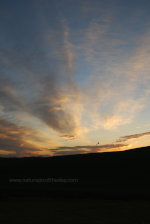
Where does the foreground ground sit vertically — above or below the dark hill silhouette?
below

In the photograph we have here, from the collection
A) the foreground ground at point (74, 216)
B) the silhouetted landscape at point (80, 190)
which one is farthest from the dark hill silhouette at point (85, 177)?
the foreground ground at point (74, 216)

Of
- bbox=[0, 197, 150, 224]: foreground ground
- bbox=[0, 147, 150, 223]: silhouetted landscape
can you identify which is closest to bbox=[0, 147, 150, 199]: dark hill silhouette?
bbox=[0, 147, 150, 223]: silhouetted landscape

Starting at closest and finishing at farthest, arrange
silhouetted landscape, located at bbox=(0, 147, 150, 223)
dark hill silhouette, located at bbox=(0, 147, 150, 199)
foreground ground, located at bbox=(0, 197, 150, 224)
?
foreground ground, located at bbox=(0, 197, 150, 224) → silhouetted landscape, located at bbox=(0, 147, 150, 223) → dark hill silhouette, located at bbox=(0, 147, 150, 199)

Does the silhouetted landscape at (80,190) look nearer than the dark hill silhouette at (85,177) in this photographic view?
Yes

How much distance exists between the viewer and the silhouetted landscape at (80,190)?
1429 centimetres

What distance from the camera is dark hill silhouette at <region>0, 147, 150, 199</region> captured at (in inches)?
1005

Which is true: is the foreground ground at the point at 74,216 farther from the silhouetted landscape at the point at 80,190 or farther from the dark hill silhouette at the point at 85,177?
the dark hill silhouette at the point at 85,177

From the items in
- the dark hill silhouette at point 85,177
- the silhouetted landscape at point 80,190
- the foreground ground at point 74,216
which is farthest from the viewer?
the dark hill silhouette at point 85,177

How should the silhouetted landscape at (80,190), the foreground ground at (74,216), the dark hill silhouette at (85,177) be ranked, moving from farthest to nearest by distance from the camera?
the dark hill silhouette at (85,177) → the silhouetted landscape at (80,190) → the foreground ground at (74,216)

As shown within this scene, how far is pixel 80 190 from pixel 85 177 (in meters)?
8.15

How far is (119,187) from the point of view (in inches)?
1111

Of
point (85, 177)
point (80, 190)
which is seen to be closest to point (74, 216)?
point (80, 190)

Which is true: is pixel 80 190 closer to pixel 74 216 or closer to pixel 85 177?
pixel 85 177

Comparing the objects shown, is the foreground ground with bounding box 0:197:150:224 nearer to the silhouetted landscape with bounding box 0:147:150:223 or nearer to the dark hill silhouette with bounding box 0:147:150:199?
the silhouetted landscape with bounding box 0:147:150:223
